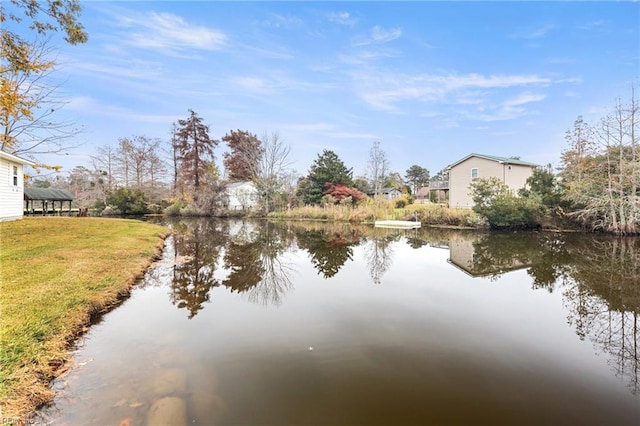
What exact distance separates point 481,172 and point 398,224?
11.1 metres

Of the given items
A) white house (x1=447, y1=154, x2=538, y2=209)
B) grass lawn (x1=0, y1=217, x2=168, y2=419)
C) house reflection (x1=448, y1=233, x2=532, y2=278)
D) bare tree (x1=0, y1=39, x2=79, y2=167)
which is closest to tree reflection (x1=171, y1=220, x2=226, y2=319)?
grass lawn (x1=0, y1=217, x2=168, y2=419)

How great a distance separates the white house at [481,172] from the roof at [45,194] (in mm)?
35004

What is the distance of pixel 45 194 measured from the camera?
24281 mm

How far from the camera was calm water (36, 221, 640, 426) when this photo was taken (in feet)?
8.65

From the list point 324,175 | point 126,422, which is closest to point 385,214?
point 324,175

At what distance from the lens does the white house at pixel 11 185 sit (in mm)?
12484

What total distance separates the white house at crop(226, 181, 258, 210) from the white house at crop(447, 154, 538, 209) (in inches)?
824

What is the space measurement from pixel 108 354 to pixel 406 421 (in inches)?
144

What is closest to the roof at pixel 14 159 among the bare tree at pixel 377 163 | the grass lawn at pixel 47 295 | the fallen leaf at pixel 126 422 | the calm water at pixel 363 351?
the grass lawn at pixel 47 295

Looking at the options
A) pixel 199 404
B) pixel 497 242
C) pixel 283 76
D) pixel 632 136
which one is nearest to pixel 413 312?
pixel 199 404

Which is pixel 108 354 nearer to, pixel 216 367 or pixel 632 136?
pixel 216 367

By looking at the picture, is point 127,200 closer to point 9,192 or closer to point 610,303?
point 9,192

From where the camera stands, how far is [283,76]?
70.3 feet

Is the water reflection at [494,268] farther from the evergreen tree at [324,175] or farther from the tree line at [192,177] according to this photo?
the evergreen tree at [324,175]
